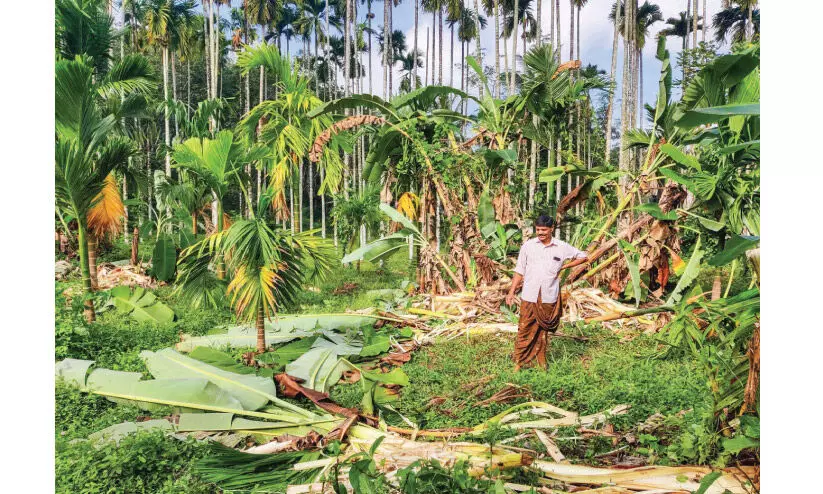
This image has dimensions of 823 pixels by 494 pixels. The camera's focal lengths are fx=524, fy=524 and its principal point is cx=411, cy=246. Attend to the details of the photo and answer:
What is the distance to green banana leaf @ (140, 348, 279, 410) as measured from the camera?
Answer: 310 cm

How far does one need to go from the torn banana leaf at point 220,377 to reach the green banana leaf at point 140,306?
7.08 ft

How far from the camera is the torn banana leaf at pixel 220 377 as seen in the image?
10.2ft

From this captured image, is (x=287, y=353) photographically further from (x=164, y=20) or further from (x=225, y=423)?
(x=164, y=20)

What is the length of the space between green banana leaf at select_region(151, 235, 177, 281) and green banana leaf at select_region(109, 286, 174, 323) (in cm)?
156

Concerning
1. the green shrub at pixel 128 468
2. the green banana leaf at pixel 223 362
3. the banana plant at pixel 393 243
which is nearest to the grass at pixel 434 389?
the green shrub at pixel 128 468

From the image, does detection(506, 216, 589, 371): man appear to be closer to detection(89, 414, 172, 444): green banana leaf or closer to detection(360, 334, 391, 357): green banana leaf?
detection(360, 334, 391, 357): green banana leaf

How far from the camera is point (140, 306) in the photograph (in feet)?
19.3

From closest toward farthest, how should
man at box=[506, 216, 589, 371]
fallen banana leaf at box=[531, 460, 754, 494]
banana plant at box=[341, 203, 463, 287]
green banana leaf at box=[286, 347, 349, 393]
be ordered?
fallen banana leaf at box=[531, 460, 754, 494] → green banana leaf at box=[286, 347, 349, 393] → man at box=[506, 216, 589, 371] → banana plant at box=[341, 203, 463, 287]

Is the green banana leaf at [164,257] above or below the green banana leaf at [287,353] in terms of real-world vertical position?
above

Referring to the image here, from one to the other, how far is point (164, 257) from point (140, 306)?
6.23ft

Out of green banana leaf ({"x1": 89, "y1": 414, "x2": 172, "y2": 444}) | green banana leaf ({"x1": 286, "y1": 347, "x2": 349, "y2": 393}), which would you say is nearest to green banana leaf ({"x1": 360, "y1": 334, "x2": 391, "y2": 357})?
green banana leaf ({"x1": 286, "y1": 347, "x2": 349, "y2": 393})

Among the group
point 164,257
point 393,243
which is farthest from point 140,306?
point 393,243

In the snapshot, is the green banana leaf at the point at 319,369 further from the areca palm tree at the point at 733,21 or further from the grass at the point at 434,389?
the areca palm tree at the point at 733,21
